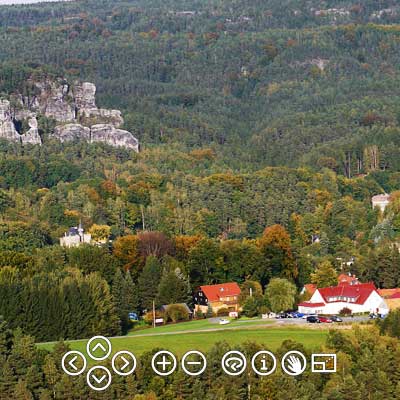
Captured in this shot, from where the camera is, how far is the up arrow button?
232ft

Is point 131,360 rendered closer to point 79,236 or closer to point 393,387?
point 393,387

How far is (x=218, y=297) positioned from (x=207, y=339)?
45.6 ft

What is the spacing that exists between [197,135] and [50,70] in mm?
17873

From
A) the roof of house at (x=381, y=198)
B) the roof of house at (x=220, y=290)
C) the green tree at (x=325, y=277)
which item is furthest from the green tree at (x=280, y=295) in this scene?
the roof of house at (x=381, y=198)

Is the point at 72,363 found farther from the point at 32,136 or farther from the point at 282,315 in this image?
the point at 32,136

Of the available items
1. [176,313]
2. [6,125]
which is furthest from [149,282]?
[6,125]

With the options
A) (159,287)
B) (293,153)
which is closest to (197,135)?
(293,153)

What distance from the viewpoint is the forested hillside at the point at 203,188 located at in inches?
3504

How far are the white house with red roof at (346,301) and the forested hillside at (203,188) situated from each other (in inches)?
253

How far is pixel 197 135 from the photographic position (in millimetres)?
162000

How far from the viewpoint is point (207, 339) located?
7700 cm

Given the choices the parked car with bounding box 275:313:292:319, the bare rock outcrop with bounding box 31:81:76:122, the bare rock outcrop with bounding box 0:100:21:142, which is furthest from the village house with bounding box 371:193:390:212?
the bare rock outcrop with bounding box 31:81:76:122

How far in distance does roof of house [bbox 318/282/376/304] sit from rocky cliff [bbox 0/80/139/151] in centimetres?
6193

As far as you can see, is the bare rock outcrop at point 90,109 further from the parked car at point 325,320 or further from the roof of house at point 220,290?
the parked car at point 325,320
